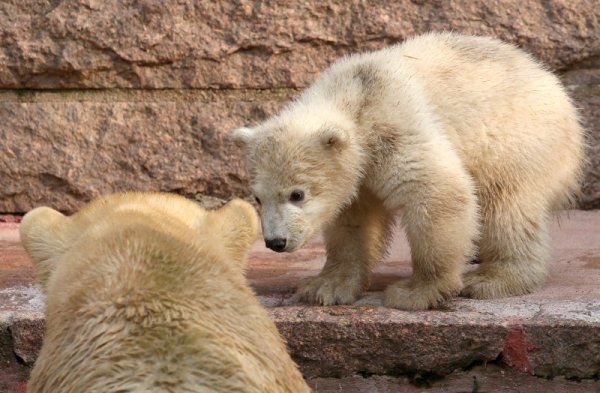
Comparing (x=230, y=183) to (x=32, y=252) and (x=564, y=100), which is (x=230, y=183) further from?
(x=32, y=252)

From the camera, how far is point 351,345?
11.7 feet

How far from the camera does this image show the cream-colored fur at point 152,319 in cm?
232

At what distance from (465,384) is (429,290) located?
373mm

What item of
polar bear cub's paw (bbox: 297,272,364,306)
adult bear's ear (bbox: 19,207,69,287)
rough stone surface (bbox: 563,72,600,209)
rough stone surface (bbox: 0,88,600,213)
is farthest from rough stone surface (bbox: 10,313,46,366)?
rough stone surface (bbox: 563,72,600,209)

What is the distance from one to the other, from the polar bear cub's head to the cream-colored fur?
87cm

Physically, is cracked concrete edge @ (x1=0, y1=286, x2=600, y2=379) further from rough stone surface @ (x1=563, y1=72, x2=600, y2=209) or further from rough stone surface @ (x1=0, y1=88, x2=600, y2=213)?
rough stone surface @ (x1=563, y1=72, x2=600, y2=209)

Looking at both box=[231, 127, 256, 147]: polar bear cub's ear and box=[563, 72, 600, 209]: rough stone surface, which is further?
box=[563, 72, 600, 209]: rough stone surface

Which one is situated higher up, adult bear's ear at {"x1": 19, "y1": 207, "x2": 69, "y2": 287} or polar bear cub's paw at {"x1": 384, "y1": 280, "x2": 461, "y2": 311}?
adult bear's ear at {"x1": 19, "y1": 207, "x2": 69, "y2": 287}

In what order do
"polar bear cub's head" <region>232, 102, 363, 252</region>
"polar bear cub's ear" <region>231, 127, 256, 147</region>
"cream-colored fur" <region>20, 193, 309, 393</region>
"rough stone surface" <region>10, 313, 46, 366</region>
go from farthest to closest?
"polar bear cub's ear" <region>231, 127, 256, 147</region> < "polar bear cub's head" <region>232, 102, 363, 252</region> < "rough stone surface" <region>10, 313, 46, 366</region> < "cream-colored fur" <region>20, 193, 309, 393</region>

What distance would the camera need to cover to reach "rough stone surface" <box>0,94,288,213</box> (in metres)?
5.15

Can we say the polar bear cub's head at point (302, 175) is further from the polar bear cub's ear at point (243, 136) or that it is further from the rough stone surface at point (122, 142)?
the rough stone surface at point (122, 142)

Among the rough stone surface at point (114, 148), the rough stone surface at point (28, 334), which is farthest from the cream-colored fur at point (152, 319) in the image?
the rough stone surface at point (114, 148)

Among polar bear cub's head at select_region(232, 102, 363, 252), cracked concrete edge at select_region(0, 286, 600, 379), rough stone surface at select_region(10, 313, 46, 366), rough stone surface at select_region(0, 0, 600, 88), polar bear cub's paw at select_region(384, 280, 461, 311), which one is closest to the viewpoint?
cracked concrete edge at select_region(0, 286, 600, 379)

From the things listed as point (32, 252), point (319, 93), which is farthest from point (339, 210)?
point (32, 252)
